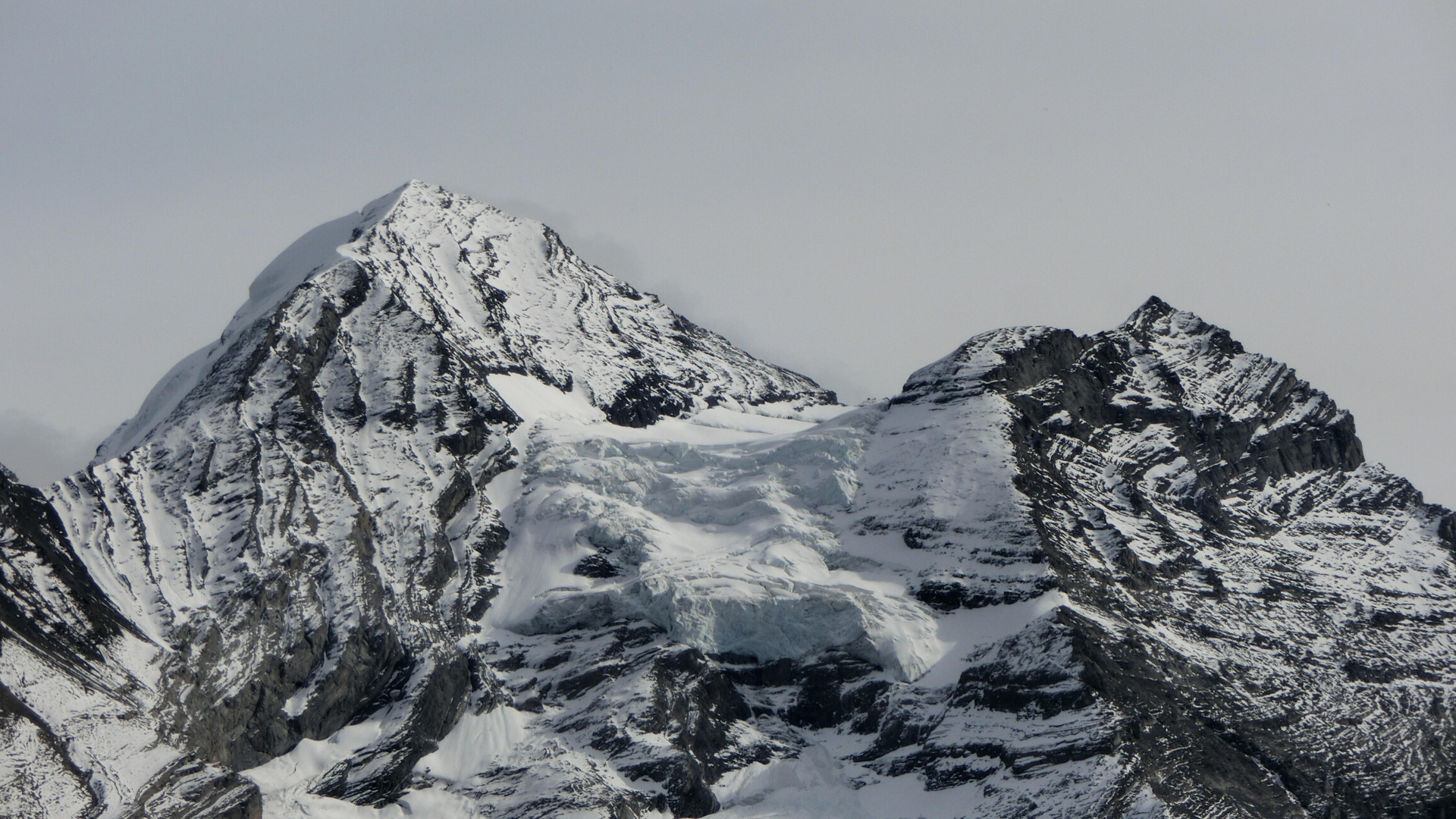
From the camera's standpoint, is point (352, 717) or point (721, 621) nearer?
point (352, 717)

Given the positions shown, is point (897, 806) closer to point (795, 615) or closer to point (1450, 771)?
point (795, 615)

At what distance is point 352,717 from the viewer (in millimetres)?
187375

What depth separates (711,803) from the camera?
18200 cm

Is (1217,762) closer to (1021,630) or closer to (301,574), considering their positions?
(1021,630)

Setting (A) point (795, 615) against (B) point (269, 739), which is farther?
(A) point (795, 615)

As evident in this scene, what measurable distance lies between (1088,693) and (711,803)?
35036 millimetres

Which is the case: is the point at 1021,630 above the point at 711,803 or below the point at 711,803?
above

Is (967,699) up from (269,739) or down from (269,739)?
up

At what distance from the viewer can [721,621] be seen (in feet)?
655

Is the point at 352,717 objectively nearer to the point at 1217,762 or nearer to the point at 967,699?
the point at 967,699

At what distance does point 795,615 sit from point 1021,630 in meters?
21.4

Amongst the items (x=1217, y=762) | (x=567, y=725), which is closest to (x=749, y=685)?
(x=567, y=725)

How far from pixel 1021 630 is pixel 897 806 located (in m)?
22.7

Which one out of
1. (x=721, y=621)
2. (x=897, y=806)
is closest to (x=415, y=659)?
(x=721, y=621)
